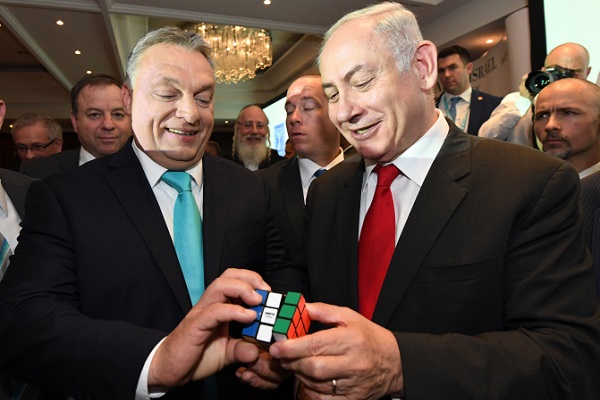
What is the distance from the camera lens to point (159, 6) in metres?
6.07

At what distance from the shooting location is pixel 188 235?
1339mm

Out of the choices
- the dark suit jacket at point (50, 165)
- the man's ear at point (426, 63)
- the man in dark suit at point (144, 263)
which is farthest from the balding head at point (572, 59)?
the dark suit jacket at point (50, 165)

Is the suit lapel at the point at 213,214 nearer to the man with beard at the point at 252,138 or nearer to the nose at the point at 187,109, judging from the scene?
the nose at the point at 187,109

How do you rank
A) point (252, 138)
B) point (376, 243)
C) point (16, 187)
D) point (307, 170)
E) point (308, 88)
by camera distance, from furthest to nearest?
point (252, 138), point (308, 88), point (307, 170), point (16, 187), point (376, 243)

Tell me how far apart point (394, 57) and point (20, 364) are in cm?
121

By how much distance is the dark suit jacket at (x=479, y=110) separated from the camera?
13.2 feet

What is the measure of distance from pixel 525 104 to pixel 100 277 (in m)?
3.29

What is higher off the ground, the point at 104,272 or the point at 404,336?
the point at 104,272

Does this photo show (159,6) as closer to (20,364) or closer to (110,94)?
(110,94)

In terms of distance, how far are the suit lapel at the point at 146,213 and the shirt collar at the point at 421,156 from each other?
2.17ft

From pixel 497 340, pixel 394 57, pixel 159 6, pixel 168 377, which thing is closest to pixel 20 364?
pixel 168 377

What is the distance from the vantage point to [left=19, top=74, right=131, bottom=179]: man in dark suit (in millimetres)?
2943

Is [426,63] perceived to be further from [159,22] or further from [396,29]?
[159,22]

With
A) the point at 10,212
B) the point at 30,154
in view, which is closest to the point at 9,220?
the point at 10,212
